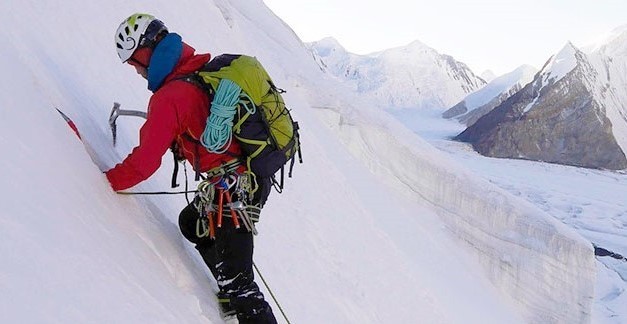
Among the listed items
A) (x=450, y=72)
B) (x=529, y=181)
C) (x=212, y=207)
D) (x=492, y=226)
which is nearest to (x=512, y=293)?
(x=492, y=226)

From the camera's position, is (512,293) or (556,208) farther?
(556,208)

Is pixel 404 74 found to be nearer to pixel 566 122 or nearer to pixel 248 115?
pixel 566 122

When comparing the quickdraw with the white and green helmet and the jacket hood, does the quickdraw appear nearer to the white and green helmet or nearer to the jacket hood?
the jacket hood

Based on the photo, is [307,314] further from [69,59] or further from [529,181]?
Result: [529,181]

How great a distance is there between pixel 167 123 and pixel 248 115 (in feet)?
1.18

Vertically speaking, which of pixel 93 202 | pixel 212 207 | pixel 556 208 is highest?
pixel 93 202

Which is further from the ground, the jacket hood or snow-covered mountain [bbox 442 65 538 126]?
the jacket hood

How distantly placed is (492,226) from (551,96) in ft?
110

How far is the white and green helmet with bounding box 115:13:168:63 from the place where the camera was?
2.66 metres

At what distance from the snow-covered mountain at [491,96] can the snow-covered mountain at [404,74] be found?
29.1 feet

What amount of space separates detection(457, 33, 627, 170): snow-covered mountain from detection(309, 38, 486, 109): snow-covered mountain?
89.5 ft

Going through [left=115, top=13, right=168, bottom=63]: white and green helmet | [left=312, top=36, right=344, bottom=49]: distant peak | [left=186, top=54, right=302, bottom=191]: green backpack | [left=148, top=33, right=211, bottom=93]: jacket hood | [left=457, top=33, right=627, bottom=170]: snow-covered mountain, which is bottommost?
[left=457, top=33, right=627, bottom=170]: snow-covered mountain

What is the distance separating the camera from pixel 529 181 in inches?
1131

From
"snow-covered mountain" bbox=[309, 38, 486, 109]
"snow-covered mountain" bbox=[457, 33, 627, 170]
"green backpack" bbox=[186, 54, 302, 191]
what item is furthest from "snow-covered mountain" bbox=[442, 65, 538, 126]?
"green backpack" bbox=[186, 54, 302, 191]
